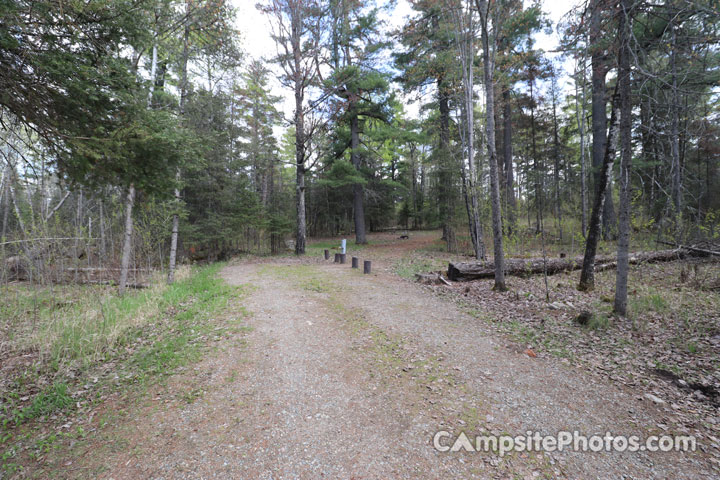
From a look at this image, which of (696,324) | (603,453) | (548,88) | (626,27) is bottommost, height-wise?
(603,453)

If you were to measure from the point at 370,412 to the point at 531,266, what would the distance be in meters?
7.48

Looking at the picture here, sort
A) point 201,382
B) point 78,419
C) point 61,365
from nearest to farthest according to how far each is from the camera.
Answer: point 78,419, point 201,382, point 61,365

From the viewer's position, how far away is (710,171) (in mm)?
15211

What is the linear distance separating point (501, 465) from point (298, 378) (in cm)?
221

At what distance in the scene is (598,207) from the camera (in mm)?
5820

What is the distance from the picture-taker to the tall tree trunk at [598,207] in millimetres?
5508

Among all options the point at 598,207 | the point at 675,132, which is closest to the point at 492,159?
the point at 598,207

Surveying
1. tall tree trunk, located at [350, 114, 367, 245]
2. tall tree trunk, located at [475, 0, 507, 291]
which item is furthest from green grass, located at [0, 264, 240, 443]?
tall tree trunk, located at [350, 114, 367, 245]

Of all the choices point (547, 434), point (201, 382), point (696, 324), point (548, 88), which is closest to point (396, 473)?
point (547, 434)

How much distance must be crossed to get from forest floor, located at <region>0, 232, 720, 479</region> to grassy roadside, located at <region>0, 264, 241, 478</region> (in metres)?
0.19

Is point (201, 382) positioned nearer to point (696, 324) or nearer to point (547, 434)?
point (547, 434)

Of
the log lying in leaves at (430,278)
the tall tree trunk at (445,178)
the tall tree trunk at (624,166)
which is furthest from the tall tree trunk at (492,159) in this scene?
the tall tree trunk at (445,178)

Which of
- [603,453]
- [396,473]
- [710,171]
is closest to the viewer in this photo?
[396,473]

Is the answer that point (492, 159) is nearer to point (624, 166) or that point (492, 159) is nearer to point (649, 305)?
point (624, 166)
